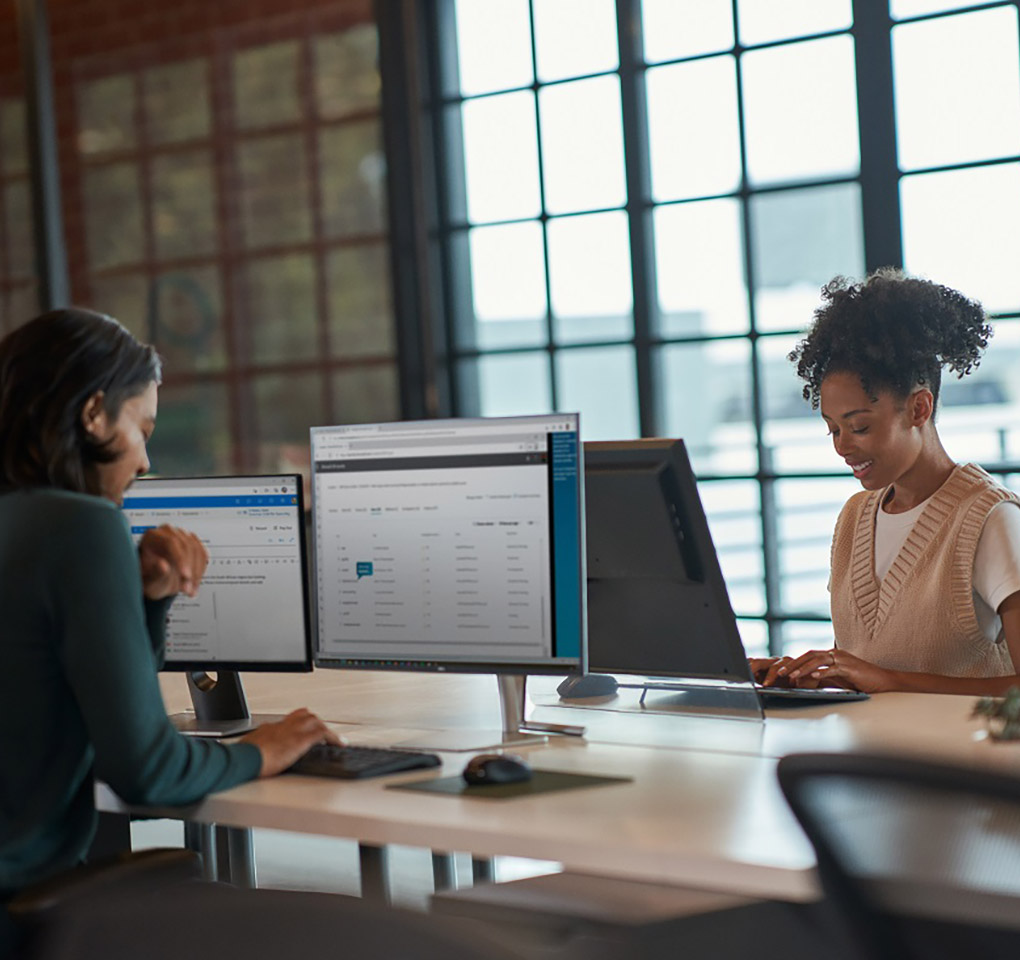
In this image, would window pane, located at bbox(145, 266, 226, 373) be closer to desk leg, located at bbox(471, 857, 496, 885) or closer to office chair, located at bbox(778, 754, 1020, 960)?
desk leg, located at bbox(471, 857, 496, 885)

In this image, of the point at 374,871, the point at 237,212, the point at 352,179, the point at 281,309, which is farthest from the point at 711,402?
the point at 374,871

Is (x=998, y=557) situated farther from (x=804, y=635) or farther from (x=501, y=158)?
(x=501, y=158)

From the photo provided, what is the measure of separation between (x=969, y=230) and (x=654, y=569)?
1930 mm

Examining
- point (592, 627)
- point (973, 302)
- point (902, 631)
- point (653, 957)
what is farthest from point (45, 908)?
point (973, 302)

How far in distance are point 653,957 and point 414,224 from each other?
323 centimetres

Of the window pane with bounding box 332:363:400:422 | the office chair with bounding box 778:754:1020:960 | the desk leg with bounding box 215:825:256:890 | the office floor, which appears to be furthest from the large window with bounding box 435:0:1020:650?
the office chair with bounding box 778:754:1020:960

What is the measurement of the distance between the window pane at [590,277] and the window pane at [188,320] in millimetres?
1223

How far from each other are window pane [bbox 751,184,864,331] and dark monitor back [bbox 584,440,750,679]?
1.89m

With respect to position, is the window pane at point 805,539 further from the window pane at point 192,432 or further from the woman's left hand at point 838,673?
the window pane at point 192,432

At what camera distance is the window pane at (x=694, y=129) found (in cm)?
398

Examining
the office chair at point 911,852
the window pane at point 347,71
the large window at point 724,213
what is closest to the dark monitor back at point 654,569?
the office chair at point 911,852

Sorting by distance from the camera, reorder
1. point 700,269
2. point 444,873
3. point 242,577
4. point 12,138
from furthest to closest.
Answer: point 12,138 < point 700,269 < point 444,873 < point 242,577

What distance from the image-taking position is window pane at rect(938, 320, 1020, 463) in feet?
11.8

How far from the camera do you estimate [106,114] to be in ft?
16.5
